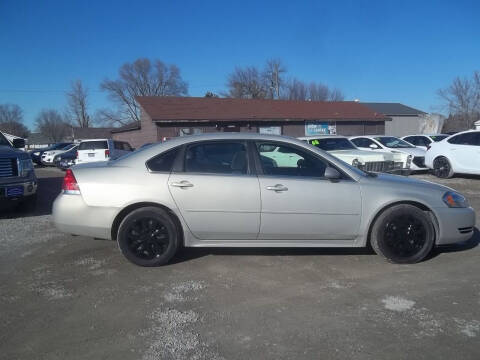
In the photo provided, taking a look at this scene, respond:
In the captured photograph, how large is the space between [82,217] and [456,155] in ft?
35.4

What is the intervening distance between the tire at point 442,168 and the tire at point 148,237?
33.2 ft

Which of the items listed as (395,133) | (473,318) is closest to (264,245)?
(473,318)

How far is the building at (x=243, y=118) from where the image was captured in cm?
2742

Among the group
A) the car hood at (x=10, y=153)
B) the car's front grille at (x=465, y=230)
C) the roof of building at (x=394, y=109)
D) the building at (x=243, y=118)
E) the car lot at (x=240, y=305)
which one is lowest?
the car lot at (x=240, y=305)

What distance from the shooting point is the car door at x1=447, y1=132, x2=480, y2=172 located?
1093 cm

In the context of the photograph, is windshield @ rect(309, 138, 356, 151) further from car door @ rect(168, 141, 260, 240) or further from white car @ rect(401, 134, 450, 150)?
car door @ rect(168, 141, 260, 240)

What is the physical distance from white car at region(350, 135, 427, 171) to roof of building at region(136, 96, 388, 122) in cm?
1560

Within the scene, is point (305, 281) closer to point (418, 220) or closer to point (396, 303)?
point (396, 303)

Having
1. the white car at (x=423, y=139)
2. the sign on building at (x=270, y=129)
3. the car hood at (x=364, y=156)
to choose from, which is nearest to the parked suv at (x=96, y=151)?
the car hood at (x=364, y=156)

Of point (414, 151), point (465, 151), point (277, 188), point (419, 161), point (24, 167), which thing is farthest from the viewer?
point (414, 151)

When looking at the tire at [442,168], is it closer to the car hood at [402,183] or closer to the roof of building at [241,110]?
the car hood at [402,183]

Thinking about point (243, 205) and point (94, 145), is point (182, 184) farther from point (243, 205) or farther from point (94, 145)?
point (94, 145)

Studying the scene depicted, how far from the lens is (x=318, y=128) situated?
3256cm

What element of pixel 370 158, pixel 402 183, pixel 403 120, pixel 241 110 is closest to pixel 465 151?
pixel 370 158
